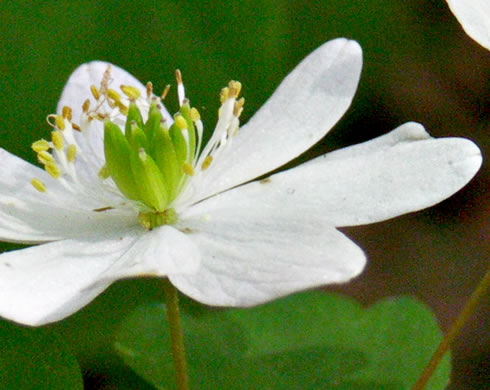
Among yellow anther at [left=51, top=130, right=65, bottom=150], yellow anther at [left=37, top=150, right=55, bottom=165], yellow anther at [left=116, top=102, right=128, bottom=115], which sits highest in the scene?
yellow anther at [left=116, top=102, right=128, bottom=115]

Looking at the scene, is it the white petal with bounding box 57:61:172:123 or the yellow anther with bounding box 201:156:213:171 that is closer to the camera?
the yellow anther with bounding box 201:156:213:171

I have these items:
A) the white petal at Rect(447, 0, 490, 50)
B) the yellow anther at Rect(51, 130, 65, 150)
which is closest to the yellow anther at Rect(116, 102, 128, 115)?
the yellow anther at Rect(51, 130, 65, 150)

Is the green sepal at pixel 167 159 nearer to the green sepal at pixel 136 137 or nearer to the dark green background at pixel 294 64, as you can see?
the green sepal at pixel 136 137

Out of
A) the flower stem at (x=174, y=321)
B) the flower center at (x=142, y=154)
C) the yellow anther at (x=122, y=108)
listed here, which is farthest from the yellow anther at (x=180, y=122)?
the flower stem at (x=174, y=321)

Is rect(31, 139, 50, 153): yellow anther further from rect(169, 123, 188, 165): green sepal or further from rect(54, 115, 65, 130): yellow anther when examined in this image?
rect(169, 123, 188, 165): green sepal

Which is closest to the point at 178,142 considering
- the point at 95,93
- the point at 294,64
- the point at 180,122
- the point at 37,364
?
the point at 180,122
